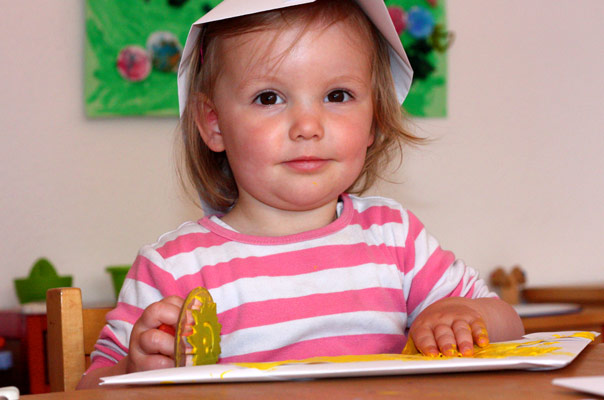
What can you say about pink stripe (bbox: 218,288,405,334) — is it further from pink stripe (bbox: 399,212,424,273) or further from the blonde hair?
the blonde hair

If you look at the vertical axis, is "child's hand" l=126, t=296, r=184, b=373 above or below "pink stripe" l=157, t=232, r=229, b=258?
below

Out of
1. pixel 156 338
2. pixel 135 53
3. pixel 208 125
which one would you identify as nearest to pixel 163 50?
pixel 135 53

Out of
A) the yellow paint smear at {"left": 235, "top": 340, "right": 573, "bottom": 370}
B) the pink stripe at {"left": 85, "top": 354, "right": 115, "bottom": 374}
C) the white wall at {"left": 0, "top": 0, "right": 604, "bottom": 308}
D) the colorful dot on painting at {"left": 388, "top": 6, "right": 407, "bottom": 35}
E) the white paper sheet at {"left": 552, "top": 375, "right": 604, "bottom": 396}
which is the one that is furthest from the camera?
the colorful dot on painting at {"left": 388, "top": 6, "right": 407, "bottom": 35}

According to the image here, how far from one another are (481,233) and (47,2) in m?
1.55

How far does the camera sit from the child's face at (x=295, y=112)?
37.0 inches

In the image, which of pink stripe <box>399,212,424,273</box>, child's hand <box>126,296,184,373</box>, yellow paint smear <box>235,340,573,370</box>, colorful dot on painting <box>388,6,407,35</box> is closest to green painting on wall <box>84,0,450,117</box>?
colorful dot on painting <box>388,6,407,35</box>

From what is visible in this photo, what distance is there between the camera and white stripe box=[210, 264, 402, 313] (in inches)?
35.8

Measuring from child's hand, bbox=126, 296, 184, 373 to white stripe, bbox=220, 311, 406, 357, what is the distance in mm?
212

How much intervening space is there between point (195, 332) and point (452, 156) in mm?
2027

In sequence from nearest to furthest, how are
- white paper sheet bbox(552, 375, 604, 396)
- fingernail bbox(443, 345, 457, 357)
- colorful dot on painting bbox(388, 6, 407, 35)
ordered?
white paper sheet bbox(552, 375, 604, 396), fingernail bbox(443, 345, 457, 357), colorful dot on painting bbox(388, 6, 407, 35)

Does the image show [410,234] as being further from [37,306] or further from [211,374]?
[37,306]

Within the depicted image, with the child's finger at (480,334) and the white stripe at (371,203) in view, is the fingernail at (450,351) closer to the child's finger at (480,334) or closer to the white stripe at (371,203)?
the child's finger at (480,334)

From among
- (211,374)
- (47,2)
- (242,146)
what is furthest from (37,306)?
(211,374)

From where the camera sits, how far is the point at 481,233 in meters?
2.55
